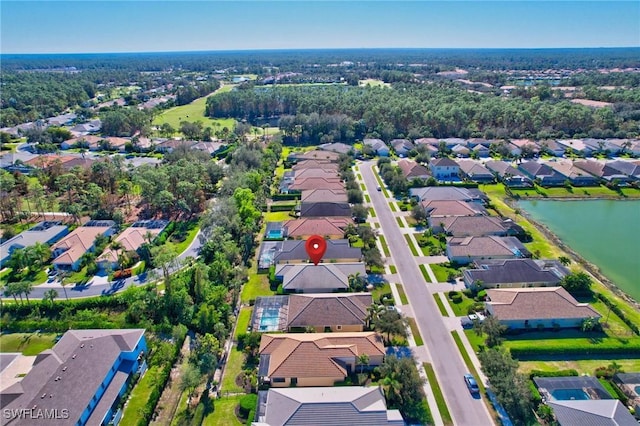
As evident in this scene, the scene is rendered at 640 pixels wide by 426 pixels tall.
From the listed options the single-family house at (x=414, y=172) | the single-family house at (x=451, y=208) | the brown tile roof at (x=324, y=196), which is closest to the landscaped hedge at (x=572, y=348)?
the single-family house at (x=451, y=208)

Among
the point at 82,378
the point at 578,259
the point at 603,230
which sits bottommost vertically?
the point at 603,230

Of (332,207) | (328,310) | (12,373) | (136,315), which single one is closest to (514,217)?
(332,207)

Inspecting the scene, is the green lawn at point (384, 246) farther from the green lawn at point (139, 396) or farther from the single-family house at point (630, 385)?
the green lawn at point (139, 396)

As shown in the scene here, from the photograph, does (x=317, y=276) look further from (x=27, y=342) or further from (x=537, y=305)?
(x=27, y=342)

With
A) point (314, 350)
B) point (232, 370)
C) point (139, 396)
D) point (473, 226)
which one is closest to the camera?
point (139, 396)

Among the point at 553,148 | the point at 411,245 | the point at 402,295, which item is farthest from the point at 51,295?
the point at 553,148

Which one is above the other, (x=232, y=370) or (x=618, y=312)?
(x=618, y=312)

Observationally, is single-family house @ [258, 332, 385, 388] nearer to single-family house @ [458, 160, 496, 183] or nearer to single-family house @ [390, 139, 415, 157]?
single-family house @ [458, 160, 496, 183]

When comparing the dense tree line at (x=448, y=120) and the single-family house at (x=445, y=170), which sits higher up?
the dense tree line at (x=448, y=120)
